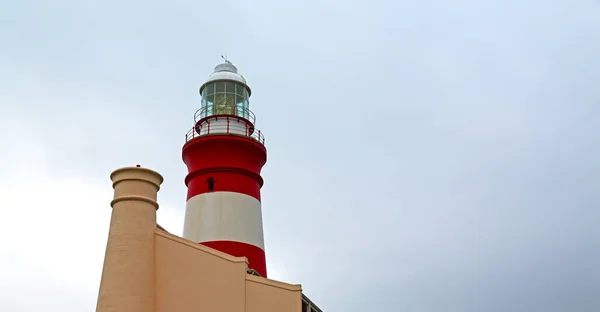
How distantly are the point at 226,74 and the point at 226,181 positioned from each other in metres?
4.97

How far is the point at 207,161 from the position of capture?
2255 centimetres

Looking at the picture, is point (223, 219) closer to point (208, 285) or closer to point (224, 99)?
point (224, 99)

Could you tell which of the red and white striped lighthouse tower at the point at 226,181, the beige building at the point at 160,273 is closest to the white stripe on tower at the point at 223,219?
the red and white striped lighthouse tower at the point at 226,181

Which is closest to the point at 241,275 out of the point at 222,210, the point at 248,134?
the point at 222,210

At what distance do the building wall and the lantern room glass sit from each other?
9219 millimetres

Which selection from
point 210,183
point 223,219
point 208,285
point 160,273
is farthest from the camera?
point 210,183

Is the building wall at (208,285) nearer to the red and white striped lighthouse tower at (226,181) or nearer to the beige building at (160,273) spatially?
the beige building at (160,273)

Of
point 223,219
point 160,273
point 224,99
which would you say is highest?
point 224,99

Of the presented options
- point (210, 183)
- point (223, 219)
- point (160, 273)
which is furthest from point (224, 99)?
point (160, 273)

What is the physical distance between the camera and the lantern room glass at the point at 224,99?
24.4 m

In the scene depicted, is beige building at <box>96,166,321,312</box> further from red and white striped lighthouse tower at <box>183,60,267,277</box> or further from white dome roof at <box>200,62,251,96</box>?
white dome roof at <box>200,62,251,96</box>

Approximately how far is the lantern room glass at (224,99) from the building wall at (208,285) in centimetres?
922

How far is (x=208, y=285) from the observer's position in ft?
49.6

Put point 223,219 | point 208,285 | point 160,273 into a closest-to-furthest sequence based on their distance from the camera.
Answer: point 208,285 → point 160,273 → point 223,219
